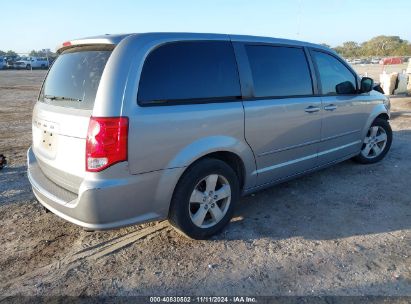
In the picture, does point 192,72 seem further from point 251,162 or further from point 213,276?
point 213,276

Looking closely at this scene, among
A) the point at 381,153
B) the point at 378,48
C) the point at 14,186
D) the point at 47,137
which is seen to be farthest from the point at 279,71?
the point at 378,48

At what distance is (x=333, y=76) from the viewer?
4.69m

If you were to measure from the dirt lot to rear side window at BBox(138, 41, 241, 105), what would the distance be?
4.51 ft

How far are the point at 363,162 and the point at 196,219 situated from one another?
11.3ft

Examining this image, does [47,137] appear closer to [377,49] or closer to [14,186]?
[14,186]

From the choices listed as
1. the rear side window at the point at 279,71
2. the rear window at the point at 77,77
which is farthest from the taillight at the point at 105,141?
the rear side window at the point at 279,71

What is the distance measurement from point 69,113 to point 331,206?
9.83ft

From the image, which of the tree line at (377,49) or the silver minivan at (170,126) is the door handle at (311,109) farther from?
the tree line at (377,49)

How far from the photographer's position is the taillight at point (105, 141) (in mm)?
2650

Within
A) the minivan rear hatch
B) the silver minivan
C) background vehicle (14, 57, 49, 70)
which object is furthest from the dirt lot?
background vehicle (14, 57, 49, 70)

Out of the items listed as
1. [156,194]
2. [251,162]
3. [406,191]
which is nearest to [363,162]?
[406,191]

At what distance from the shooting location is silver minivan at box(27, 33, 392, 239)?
107 inches

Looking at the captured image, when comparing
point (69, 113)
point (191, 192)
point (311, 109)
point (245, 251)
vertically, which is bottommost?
point (245, 251)

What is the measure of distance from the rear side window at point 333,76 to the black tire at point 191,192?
1894mm
